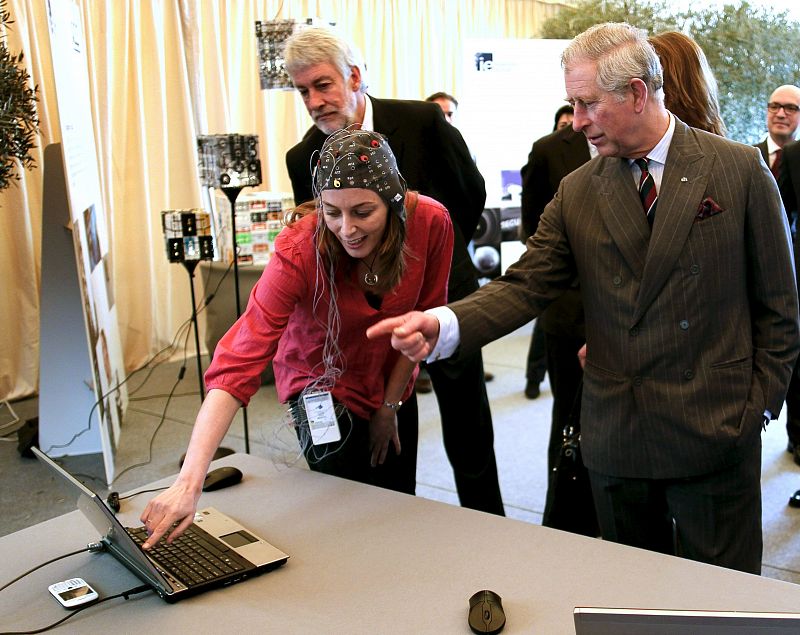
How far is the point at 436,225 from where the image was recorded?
5.92 feet

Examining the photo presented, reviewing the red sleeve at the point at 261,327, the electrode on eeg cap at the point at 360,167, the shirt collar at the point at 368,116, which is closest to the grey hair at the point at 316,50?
the shirt collar at the point at 368,116

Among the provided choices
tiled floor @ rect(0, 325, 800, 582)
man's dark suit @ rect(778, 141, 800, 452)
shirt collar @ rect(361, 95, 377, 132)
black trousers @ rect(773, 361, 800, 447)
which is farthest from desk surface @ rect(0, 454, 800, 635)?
black trousers @ rect(773, 361, 800, 447)

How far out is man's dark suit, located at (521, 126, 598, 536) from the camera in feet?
9.02

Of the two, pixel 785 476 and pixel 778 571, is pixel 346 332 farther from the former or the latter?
pixel 785 476

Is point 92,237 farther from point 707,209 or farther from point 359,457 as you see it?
point 707,209

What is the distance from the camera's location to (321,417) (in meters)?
1.65

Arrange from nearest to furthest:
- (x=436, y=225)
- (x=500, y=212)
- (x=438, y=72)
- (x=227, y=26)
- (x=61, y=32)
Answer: (x=436, y=225) < (x=61, y=32) < (x=227, y=26) < (x=500, y=212) < (x=438, y=72)

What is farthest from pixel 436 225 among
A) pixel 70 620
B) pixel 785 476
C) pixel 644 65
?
pixel 785 476

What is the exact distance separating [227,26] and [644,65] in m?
4.71

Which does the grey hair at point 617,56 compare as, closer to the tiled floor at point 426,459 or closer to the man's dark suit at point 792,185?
the tiled floor at point 426,459

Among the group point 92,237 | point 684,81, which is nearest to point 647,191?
point 684,81

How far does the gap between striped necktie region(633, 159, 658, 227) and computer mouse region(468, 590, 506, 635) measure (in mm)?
778

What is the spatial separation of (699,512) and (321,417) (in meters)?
0.77

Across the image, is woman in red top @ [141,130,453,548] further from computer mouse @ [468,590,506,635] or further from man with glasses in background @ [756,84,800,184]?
man with glasses in background @ [756,84,800,184]
